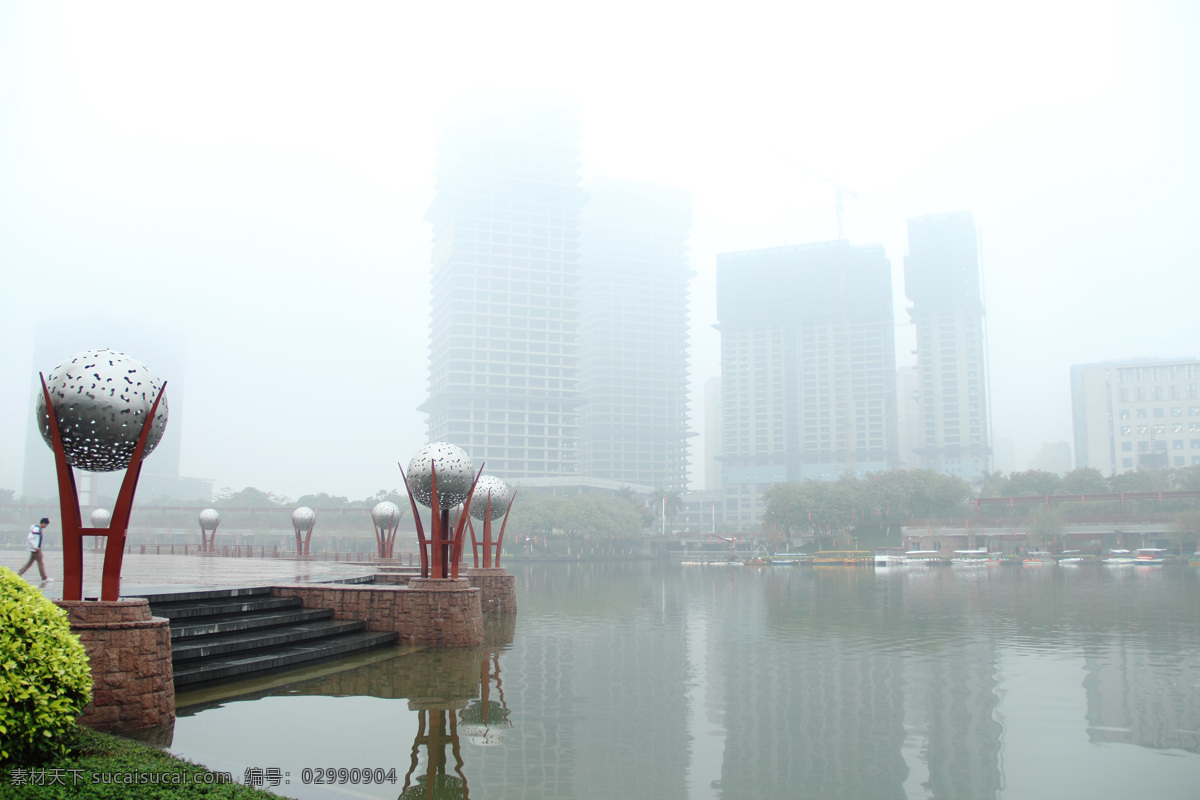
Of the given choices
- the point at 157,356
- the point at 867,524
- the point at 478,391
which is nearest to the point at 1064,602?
the point at 867,524

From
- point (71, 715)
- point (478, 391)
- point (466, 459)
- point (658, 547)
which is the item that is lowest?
point (658, 547)

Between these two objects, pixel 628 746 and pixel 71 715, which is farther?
pixel 628 746

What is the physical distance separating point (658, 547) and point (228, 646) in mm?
92975

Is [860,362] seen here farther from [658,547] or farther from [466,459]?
[466,459]

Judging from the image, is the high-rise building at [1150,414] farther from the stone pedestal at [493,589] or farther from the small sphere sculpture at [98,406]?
the small sphere sculpture at [98,406]

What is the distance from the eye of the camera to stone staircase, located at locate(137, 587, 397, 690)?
32.4 feet

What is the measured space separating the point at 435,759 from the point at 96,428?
463 cm

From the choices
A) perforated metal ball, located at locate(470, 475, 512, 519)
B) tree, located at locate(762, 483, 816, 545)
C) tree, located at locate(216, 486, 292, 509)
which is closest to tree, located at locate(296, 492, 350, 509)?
tree, located at locate(216, 486, 292, 509)

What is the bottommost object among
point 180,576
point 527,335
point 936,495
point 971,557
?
point 971,557

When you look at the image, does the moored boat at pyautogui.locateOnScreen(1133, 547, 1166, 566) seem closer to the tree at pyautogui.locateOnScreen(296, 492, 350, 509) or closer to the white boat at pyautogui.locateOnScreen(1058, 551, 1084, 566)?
the white boat at pyautogui.locateOnScreen(1058, 551, 1084, 566)

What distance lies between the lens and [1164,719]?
31.1 ft

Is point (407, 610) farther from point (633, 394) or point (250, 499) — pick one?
point (633, 394)

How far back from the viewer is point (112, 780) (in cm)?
458

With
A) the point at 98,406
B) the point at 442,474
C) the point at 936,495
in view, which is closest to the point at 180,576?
the point at 442,474
